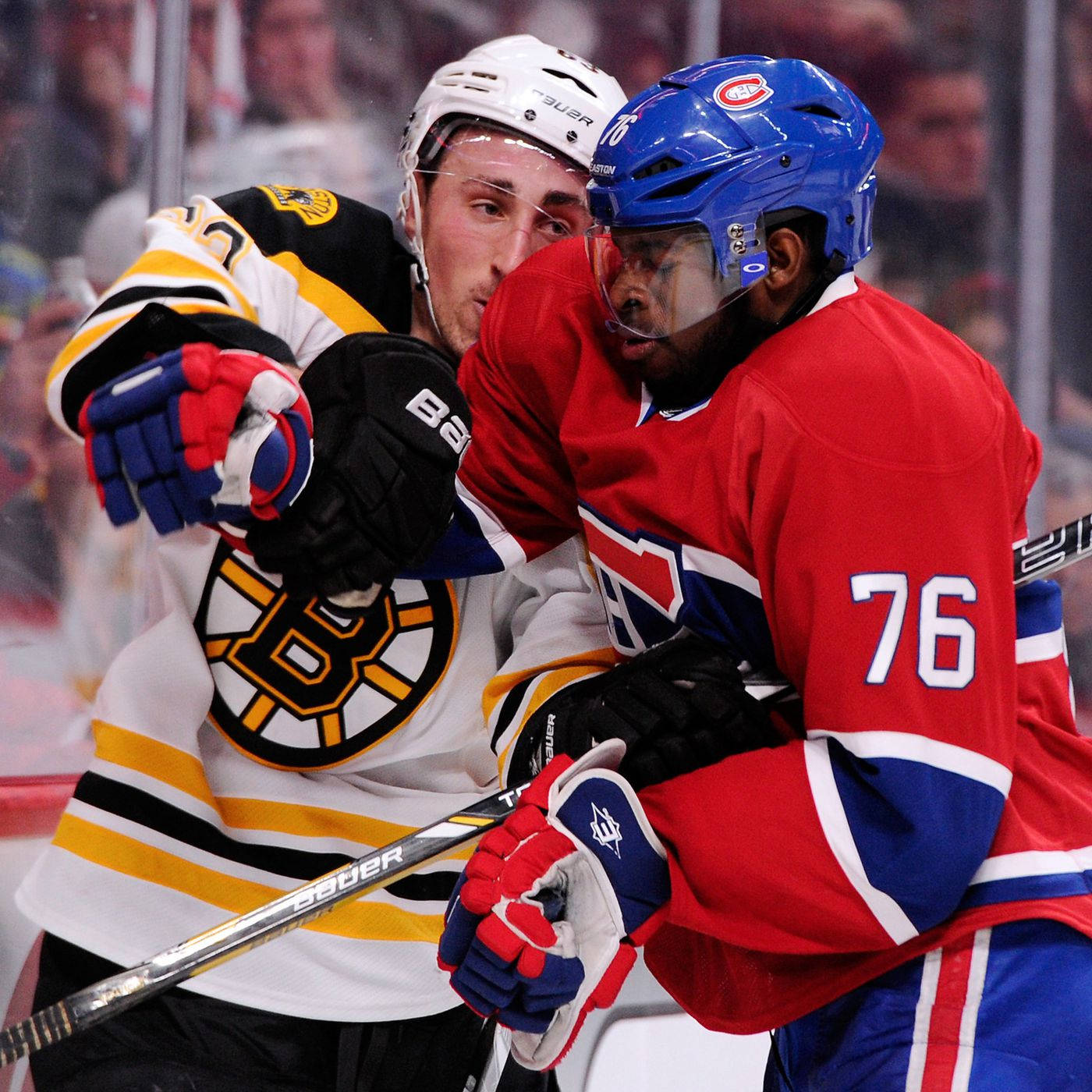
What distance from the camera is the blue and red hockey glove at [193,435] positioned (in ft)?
3.65

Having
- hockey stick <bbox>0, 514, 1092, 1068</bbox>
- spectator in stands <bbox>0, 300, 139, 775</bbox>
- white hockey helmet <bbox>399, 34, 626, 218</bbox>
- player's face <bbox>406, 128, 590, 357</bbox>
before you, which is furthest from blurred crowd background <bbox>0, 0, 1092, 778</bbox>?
hockey stick <bbox>0, 514, 1092, 1068</bbox>

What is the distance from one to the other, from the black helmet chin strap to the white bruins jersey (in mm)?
448

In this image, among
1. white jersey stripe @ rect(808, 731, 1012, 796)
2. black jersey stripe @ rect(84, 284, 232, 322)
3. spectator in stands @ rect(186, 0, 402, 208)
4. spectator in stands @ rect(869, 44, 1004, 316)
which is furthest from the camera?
spectator in stands @ rect(869, 44, 1004, 316)

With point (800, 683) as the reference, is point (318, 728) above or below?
below

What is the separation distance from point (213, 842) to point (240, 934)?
0.87 ft

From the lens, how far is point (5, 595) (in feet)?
8.20

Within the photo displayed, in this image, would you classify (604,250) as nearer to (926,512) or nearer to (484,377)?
(484,377)

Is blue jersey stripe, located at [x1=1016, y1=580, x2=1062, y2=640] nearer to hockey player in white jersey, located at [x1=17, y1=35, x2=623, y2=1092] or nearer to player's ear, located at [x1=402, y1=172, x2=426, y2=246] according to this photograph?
hockey player in white jersey, located at [x1=17, y1=35, x2=623, y2=1092]

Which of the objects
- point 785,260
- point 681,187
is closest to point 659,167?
point 681,187

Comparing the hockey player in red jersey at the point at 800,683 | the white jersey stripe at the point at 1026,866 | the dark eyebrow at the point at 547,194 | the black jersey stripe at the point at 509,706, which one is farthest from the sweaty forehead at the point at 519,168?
the white jersey stripe at the point at 1026,866

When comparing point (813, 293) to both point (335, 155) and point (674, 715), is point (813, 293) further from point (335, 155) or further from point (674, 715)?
point (335, 155)

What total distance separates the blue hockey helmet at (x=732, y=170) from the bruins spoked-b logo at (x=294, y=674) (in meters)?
0.57

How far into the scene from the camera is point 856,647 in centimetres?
106

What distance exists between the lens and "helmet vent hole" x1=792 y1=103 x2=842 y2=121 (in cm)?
122
